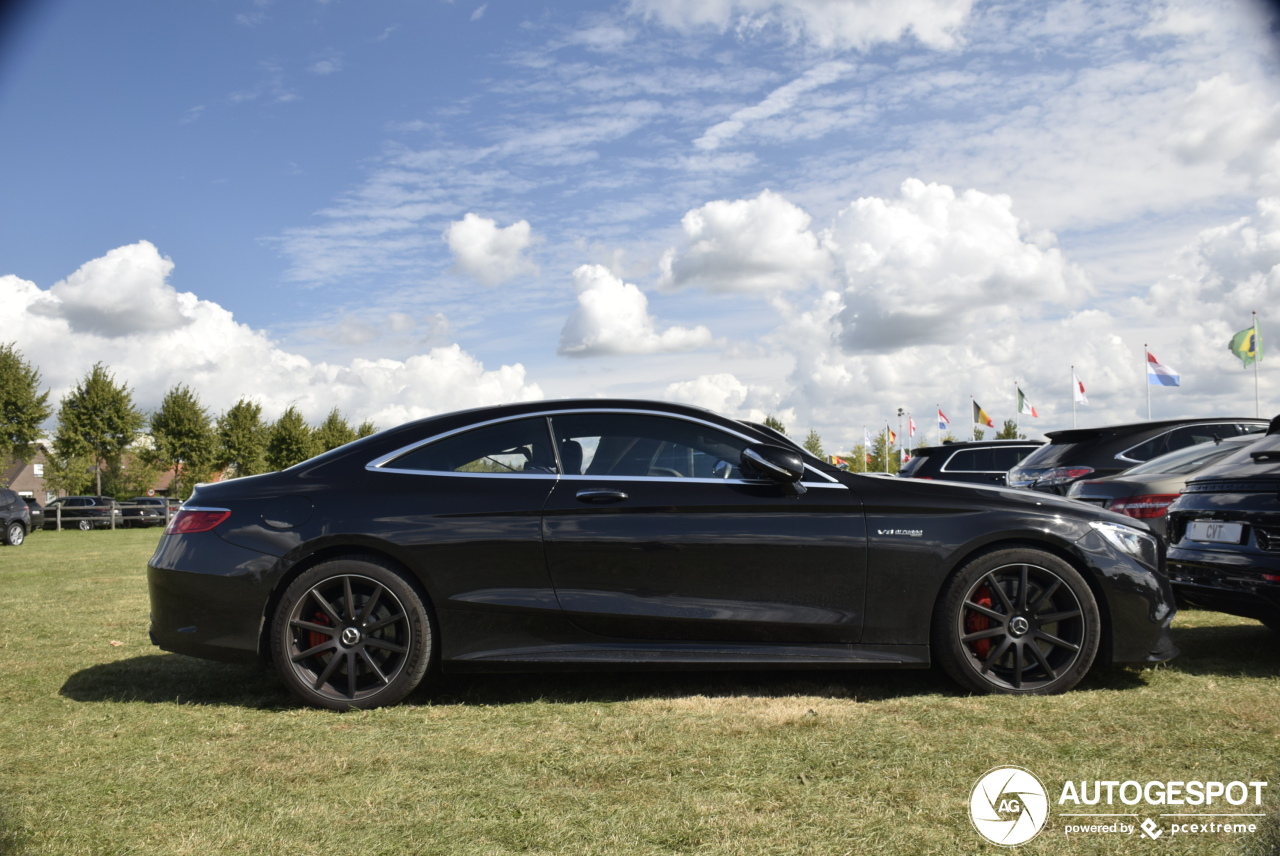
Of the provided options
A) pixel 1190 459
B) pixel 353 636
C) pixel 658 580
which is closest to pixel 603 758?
pixel 658 580

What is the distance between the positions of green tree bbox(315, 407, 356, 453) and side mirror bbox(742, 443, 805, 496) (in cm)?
6919

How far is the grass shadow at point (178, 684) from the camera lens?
454cm

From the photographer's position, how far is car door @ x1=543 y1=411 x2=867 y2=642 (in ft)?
13.9

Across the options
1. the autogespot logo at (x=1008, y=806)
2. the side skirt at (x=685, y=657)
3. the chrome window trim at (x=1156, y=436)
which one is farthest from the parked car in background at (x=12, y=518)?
the autogespot logo at (x=1008, y=806)

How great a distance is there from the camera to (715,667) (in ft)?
14.0

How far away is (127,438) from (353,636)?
5076 centimetres

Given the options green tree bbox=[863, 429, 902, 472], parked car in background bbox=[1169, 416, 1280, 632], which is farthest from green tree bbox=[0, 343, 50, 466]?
green tree bbox=[863, 429, 902, 472]

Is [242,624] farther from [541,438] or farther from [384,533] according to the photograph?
[541,438]

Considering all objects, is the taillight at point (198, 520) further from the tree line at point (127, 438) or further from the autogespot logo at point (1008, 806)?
the tree line at point (127, 438)

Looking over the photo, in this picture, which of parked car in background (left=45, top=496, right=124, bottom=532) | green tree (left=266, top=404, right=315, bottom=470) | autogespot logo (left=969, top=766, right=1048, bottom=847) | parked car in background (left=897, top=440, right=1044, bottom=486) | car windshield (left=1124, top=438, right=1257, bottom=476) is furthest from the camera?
green tree (left=266, top=404, right=315, bottom=470)

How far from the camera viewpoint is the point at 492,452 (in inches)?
179

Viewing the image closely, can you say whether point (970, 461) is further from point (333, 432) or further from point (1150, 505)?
point (333, 432)

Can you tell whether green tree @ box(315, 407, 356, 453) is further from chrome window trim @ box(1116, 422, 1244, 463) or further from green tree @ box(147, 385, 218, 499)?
chrome window trim @ box(1116, 422, 1244, 463)

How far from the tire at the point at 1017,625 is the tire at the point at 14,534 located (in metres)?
23.6
